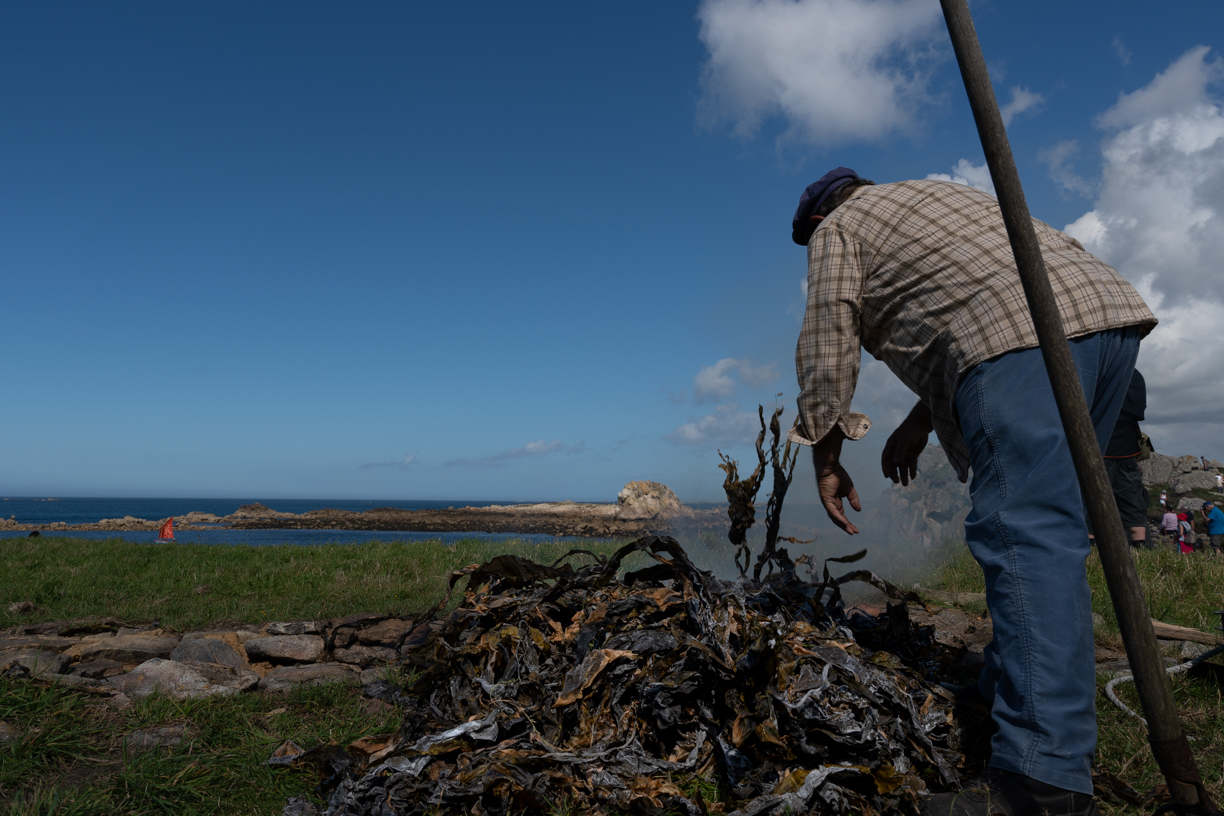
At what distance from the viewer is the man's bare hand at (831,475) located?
8.63ft

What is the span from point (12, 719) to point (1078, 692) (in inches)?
144

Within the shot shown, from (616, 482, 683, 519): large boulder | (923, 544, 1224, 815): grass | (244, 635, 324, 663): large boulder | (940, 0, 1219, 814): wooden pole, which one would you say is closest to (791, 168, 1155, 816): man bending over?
(940, 0, 1219, 814): wooden pole

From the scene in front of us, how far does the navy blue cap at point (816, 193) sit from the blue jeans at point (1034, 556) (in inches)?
44.0

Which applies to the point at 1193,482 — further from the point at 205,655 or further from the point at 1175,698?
the point at 205,655

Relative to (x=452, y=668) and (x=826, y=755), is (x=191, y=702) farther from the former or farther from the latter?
(x=826, y=755)

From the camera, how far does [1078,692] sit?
1920 millimetres

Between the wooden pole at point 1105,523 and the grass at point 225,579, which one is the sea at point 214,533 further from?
the wooden pole at point 1105,523

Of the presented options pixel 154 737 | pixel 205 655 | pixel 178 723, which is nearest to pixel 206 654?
pixel 205 655

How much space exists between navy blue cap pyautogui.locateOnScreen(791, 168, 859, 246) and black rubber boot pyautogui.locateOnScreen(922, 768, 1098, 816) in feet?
6.81

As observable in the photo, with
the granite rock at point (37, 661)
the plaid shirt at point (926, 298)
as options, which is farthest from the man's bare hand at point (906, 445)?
the granite rock at point (37, 661)

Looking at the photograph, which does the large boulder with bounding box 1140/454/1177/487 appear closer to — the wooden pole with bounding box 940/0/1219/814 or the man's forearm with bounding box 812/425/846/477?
the man's forearm with bounding box 812/425/846/477

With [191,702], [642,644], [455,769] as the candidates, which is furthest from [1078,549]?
[191,702]

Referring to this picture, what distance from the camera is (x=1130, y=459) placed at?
6238 mm

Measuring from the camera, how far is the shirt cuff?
8.32ft
